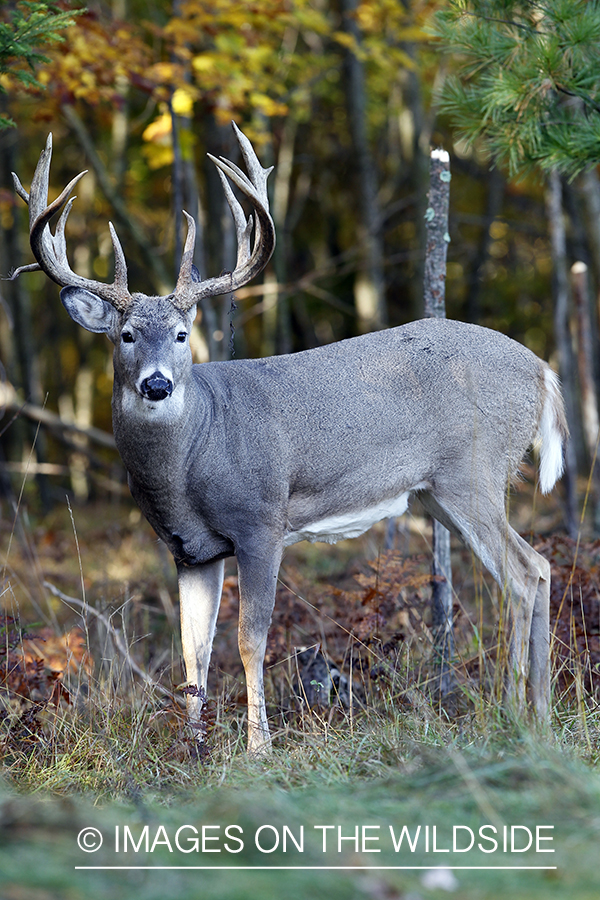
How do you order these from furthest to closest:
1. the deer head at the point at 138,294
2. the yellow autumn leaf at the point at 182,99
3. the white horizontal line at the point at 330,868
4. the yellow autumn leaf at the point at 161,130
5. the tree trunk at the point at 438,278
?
1. the yellow autumn leaf at the point at 161,130
2. the yellow autumn leaf at the point at 182,99
3. the tree trunk at the point at 438,278
4. the deer head at the point at 138,294
5. the white horizontal line at the point at 330,868

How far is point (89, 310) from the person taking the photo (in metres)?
4.68

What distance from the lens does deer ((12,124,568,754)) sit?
458cm

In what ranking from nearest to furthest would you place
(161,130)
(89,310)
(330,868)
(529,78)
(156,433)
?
(330,868) → (156,433) → (89,310) → (529,78) → (161,130)

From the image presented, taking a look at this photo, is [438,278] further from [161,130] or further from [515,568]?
[161,130]

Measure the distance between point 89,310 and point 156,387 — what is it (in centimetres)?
71

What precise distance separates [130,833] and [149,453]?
2.21 meters

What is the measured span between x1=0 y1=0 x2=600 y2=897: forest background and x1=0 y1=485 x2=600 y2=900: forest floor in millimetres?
25

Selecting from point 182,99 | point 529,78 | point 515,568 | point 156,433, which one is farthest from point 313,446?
point 182,99

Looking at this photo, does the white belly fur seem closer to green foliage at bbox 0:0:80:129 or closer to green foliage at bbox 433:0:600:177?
green foliage at bbox 433:0:600:177

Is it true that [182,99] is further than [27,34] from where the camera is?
Yes

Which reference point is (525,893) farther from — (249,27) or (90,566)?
(249,27)

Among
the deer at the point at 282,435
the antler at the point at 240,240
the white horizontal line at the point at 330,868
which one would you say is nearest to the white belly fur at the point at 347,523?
the deer at the point at 282,435

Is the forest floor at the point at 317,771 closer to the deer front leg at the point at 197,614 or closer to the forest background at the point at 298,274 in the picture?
the forest background at the point at 298,274

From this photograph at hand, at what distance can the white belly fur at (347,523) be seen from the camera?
4.91 meters
